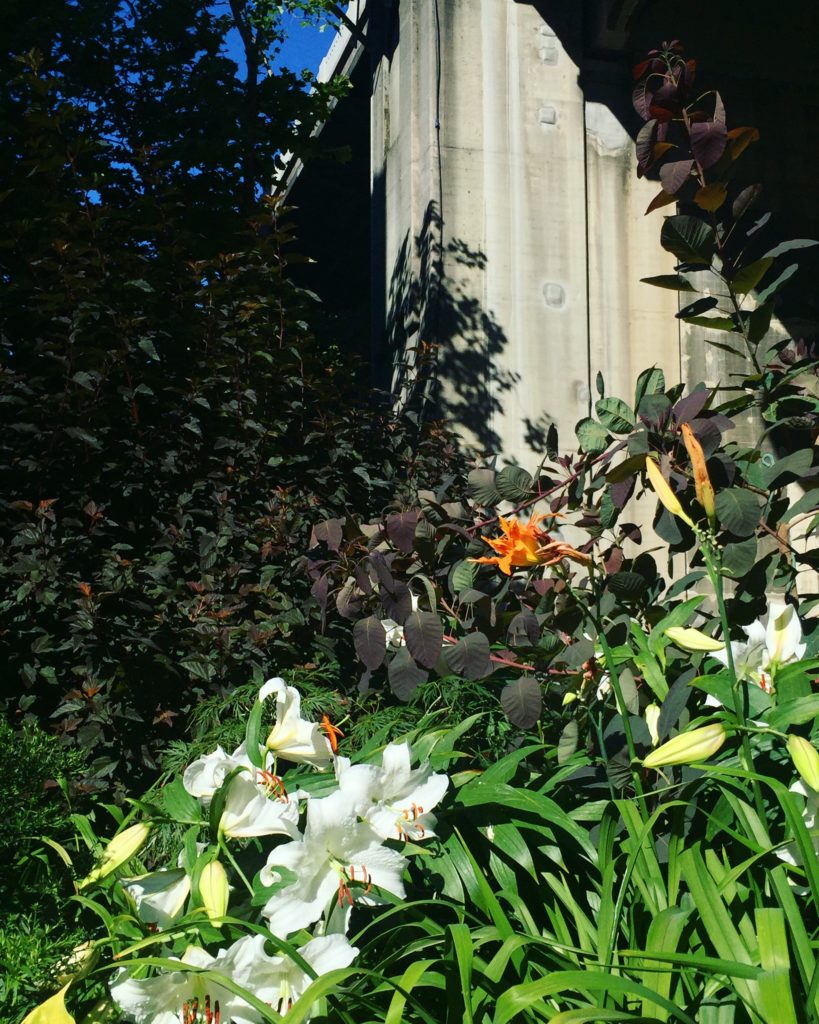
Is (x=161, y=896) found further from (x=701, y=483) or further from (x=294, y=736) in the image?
(x=701, y=483)

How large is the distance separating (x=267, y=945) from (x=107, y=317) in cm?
259

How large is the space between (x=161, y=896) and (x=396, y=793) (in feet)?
1.28

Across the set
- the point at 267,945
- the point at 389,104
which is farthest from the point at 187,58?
the point at 267,945

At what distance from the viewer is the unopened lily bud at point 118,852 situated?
4.97ft

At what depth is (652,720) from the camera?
1871 mm

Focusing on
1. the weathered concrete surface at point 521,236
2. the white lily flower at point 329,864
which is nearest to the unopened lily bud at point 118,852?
the white lily flower at point 329,864

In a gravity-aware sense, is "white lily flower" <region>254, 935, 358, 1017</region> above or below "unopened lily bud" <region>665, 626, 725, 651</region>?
below

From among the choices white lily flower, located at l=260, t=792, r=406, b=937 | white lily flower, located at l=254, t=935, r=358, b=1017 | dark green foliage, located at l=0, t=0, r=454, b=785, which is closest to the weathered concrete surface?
dark green foliage, located at l=0, t=0, r=454, b=785

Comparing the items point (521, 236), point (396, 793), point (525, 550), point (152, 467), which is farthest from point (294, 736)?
point (521, 236)

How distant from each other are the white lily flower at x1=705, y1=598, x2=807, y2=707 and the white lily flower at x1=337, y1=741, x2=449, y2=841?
0.60 m

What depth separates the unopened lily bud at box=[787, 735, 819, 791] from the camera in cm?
134

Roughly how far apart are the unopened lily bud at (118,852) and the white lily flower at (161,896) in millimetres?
43

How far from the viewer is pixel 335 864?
1.38m

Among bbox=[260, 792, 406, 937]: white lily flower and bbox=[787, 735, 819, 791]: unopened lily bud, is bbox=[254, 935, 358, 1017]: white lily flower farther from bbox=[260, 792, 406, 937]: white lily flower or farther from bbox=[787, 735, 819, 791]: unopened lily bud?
bbox=[787, 735, 819, 791]: unopened lily bud
